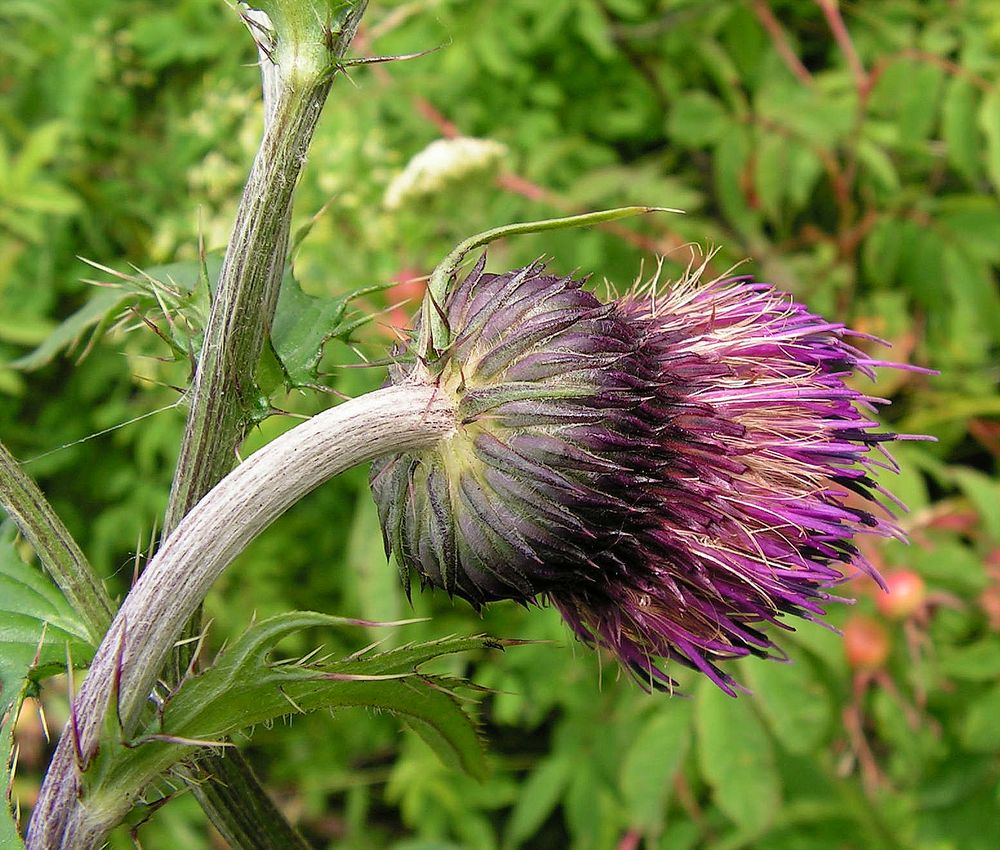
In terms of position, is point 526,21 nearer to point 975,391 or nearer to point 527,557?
point 975,391

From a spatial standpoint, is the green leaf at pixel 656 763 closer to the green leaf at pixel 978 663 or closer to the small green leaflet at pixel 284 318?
the green leaf at pixel 978 663

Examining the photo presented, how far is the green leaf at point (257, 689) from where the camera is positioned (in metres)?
0.87

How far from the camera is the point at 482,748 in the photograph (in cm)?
113

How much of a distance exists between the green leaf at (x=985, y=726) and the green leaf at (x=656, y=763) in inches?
21.4

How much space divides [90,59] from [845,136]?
7.74 ft

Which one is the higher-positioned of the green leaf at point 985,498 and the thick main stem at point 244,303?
the thick main stem at point 244,303

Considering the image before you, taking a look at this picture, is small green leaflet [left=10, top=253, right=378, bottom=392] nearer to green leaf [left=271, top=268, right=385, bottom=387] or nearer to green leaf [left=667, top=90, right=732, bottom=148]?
green leaf [left=271, top=268, right=385, bottom=387]

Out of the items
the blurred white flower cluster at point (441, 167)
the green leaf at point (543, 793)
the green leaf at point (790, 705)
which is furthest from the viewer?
the green leaf at point (543, 793)

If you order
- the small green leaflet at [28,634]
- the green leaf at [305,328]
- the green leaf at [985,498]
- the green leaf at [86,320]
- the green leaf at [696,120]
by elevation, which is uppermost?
the green leaf at [86,320]


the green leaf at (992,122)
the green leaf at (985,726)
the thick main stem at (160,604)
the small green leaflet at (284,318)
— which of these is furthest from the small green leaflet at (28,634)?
the green leaf at (992,122)

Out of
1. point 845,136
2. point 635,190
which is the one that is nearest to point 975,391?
point 845,136

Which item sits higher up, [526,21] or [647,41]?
[526,21]

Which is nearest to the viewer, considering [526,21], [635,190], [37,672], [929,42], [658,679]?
→ [37,672]

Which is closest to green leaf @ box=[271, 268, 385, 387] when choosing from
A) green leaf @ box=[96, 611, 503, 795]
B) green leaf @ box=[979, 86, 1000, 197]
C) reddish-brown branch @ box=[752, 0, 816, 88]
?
green leaf @ box=[96, 611, 503, 795]
